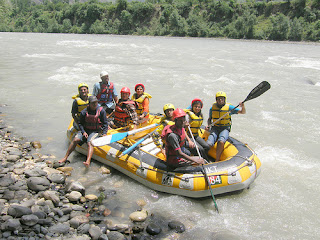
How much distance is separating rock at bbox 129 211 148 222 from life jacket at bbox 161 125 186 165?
85 cm

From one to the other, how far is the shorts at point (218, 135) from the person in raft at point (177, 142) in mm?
771

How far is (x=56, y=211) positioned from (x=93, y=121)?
1.83 metres

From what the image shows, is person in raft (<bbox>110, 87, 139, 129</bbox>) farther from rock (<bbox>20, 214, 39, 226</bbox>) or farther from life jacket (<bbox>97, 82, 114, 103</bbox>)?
rock (<bbox>20, 214, 39, 226</bbox>)

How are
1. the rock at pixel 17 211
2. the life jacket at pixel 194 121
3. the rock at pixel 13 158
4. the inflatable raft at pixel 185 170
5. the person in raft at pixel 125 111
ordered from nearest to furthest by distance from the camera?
Answer: the rock at pixel 17 211 → the inflatable raft at pixel 185 170 → the life jacket at pixel 194 121 → the rock at pixel 13 158 → the person in raft at pixel 125 111

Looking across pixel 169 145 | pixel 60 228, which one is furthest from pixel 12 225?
Answer: pixel 169 145

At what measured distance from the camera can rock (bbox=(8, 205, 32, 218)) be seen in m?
3.60

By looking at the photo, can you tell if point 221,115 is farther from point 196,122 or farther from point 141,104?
point 141,104

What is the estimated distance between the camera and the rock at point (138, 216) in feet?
13.3

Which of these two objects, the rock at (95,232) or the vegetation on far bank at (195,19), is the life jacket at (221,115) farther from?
the vegetation on far bank at (195,19)

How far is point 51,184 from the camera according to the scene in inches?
181

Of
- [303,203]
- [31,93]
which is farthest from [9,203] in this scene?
[31,93]

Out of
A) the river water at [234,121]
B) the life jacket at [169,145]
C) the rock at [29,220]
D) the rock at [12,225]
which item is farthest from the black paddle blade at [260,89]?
the rock at [12,225]

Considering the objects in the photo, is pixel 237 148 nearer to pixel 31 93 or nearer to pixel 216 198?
pixel 216 198

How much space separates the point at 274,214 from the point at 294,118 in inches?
203
